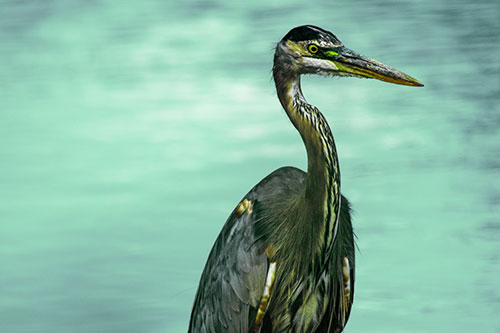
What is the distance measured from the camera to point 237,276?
275 cm

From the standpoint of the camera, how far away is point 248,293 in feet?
8.99

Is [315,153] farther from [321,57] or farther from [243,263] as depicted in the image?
[243,263]

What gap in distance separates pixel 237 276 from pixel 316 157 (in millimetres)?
521

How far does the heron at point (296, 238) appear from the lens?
2543 mm

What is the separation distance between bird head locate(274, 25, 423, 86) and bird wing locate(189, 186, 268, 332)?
49cm

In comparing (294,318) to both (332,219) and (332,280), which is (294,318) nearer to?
(332,280)

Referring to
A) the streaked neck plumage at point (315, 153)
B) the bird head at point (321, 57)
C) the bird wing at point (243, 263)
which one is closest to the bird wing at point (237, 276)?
the bird wing at point (243, 263)

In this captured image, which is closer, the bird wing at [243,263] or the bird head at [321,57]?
the bird head at [321,57]

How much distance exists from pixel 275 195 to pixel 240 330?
0.47 meters

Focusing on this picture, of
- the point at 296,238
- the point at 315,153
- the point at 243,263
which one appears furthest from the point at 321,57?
the point at 243,263

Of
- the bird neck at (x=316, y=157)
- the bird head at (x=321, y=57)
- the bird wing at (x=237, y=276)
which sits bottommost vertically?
the bird wing at (x=237, y=276)

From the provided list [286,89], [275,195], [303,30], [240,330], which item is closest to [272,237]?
[275,195]

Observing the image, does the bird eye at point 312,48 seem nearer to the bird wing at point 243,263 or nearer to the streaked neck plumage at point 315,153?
the streaked neck plumage at point 315,153

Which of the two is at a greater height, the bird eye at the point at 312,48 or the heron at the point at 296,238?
the bird eye at the point at 312,48
